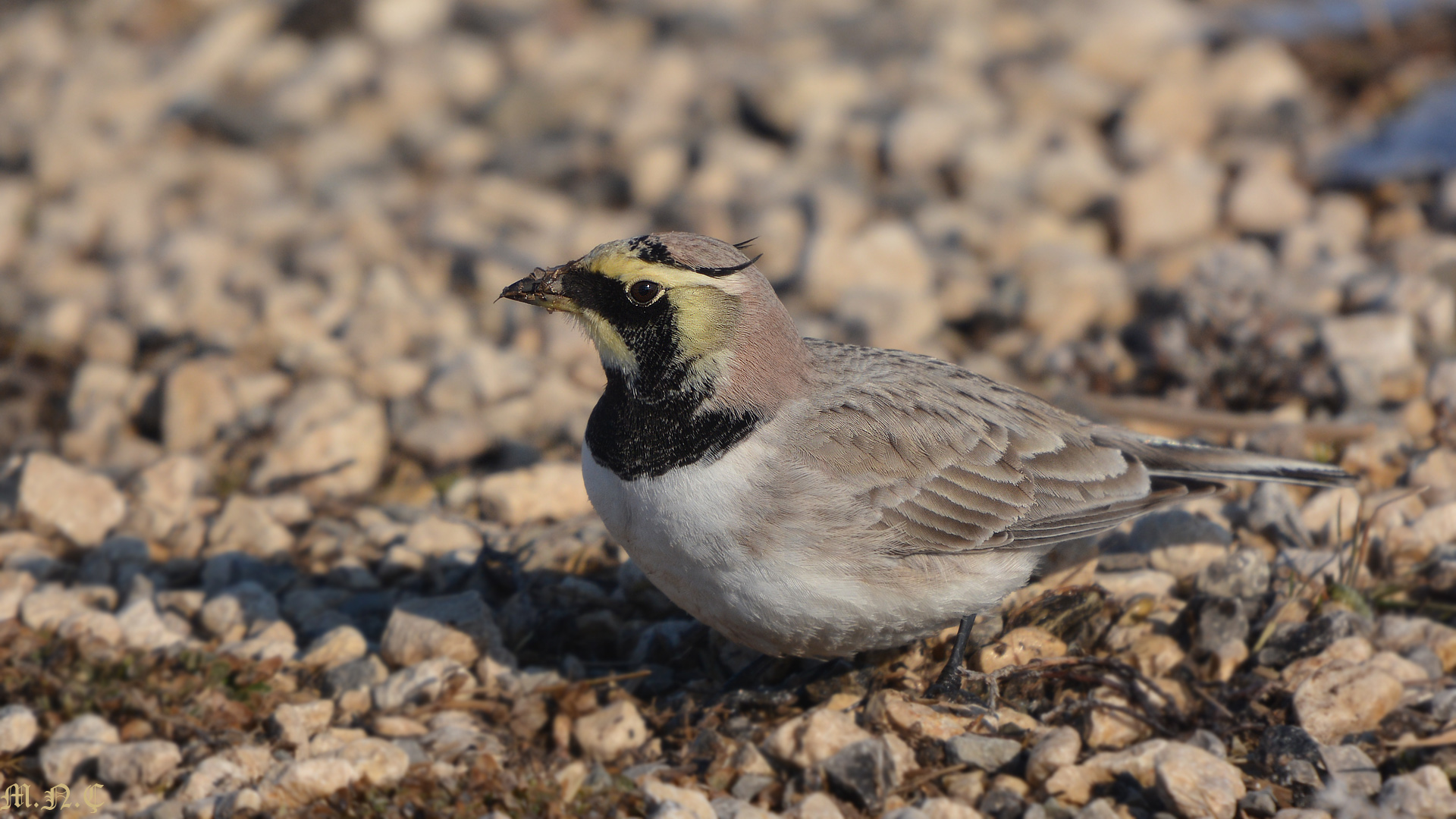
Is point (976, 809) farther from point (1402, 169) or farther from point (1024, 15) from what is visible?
point (1024, 15)

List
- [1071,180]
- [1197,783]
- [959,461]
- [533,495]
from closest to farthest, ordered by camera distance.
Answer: [1197,783]
[959,461]
[533,495]
[1071,180]

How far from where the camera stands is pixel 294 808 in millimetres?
4160

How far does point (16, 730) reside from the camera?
4.41m

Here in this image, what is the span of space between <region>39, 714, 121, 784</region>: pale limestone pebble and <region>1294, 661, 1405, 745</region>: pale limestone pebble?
392cm

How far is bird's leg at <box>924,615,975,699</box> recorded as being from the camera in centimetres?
459

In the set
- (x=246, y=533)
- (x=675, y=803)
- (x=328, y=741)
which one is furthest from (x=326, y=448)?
(x=675, y=803)

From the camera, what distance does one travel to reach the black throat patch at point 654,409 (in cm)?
435

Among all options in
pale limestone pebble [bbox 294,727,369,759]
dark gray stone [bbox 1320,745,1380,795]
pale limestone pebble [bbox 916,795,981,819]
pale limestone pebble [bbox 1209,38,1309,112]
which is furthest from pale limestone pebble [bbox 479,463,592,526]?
pale limestone pebble [bbox 1209,38,1309,112]

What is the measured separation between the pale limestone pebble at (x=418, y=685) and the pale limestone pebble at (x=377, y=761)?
413mm

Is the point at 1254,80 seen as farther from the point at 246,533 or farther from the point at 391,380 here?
the point at 246,533

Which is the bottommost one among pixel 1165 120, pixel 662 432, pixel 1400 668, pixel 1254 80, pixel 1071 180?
pixel 1400 668

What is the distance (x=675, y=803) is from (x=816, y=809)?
0.44 m

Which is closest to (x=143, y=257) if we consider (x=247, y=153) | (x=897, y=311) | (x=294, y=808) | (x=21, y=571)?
(x=247, y=153)

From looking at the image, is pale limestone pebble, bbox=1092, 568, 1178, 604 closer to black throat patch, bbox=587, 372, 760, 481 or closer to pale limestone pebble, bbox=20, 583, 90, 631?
black throat patch, bbox=587, 372, 760, 481
